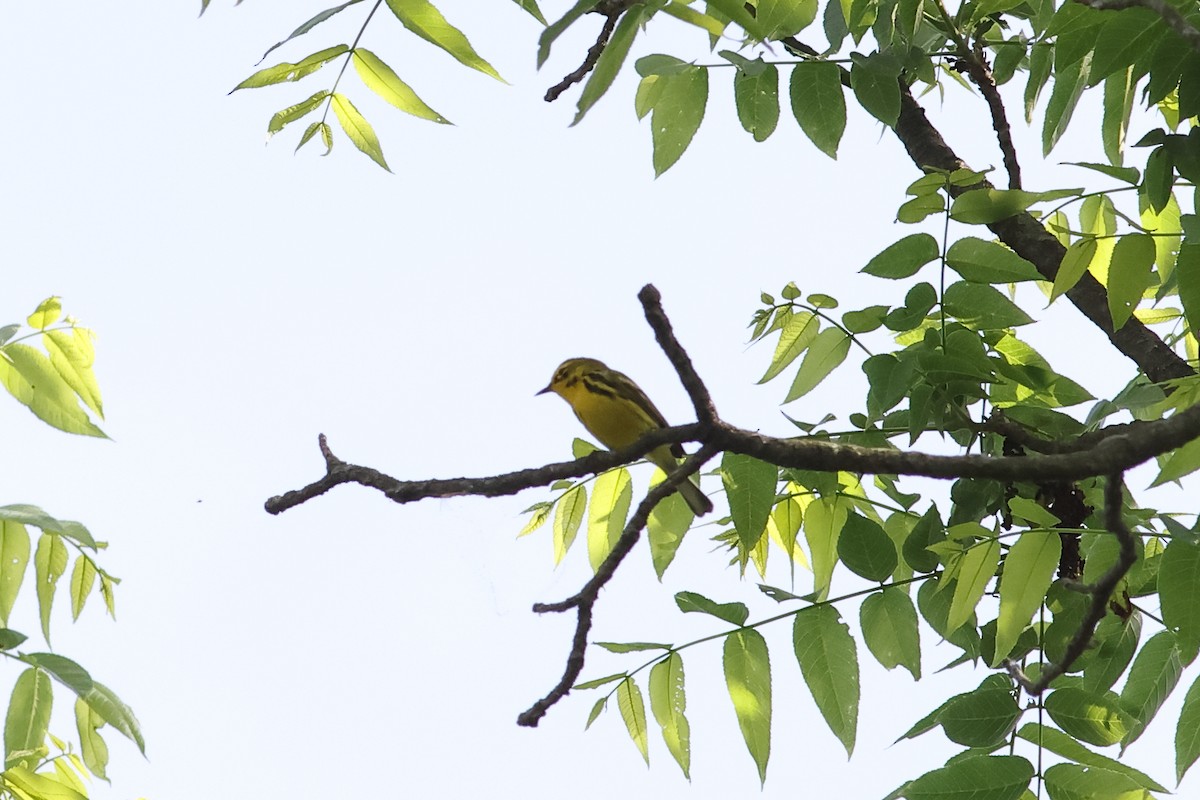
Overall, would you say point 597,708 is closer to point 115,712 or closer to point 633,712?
point 633,712

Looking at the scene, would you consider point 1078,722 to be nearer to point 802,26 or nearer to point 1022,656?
point 1022,656

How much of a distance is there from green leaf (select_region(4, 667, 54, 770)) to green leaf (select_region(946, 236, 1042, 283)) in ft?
6.94

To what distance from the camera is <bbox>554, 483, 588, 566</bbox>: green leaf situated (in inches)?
123

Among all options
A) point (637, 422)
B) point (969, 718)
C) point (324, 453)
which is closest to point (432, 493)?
point (324, 453)

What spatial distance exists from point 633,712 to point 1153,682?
103cm

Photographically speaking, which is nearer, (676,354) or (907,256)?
(676,354)

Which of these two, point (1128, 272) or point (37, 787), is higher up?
point (1128, 272)

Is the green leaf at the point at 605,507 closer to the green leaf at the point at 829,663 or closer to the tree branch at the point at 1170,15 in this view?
the green leaf at the point at 829,663

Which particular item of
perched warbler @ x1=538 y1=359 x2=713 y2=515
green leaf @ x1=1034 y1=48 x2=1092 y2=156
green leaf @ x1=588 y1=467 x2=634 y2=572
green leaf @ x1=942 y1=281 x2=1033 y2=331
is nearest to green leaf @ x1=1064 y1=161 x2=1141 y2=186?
green leaf @ x1=942 y1=281 x2=1033 y2=331

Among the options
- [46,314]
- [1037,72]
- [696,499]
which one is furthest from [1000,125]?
[46,314]

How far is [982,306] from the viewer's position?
246cm

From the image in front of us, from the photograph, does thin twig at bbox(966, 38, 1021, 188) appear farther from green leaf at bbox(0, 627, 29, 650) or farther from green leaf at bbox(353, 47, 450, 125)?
green leaf at bbox(0, 627, 29, 650)

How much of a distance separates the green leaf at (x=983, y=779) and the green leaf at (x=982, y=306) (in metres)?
0.83

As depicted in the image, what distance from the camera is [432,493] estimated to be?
1721 mm
